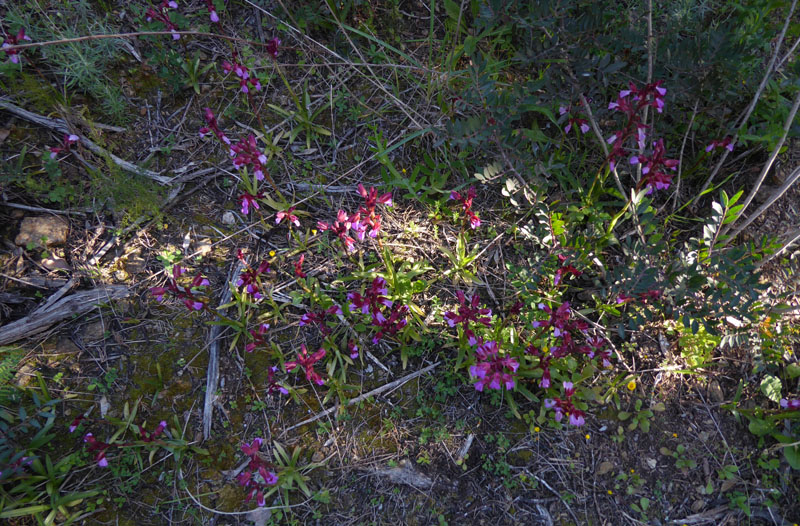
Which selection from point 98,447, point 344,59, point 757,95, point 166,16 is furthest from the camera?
point 344,59

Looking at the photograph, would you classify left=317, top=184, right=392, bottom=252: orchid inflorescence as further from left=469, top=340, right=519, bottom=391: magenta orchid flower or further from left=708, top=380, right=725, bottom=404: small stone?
left=708, top=380, right=725, bottom=404: small stone

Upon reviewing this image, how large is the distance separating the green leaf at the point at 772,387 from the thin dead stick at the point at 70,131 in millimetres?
3846

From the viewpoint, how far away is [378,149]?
307cm

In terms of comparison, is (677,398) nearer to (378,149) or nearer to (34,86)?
(378,149)

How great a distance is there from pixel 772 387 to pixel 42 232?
4.41 meters

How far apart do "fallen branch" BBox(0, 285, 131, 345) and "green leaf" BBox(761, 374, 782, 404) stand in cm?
379

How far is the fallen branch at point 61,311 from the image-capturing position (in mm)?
2510

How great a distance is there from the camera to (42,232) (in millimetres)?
2725

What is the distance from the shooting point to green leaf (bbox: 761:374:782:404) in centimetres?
257

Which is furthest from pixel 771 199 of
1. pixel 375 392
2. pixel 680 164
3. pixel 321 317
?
pixel 321 317

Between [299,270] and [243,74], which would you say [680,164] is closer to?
[299,270]

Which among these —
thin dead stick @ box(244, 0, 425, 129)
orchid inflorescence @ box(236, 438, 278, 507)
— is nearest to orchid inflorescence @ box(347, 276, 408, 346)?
orchid inflorescence @ box(236, 438, 278, 507)

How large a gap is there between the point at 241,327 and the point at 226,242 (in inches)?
24.3

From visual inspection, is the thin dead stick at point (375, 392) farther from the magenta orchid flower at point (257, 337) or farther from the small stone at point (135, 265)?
the small stone at point (135, 265)
